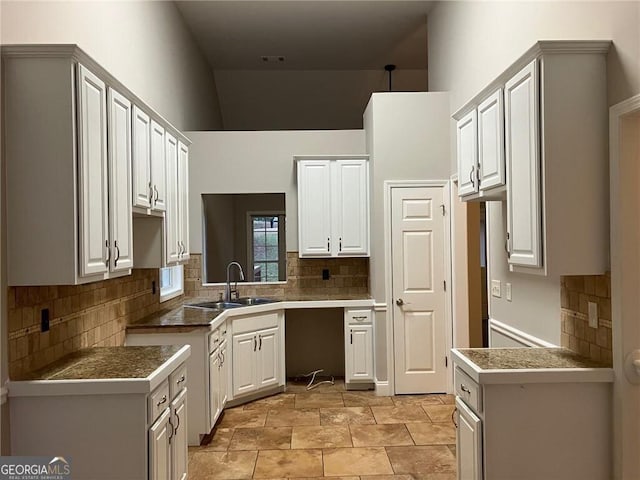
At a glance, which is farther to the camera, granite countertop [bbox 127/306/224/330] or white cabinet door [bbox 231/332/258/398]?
white cabinet door [bbox 231/332/258/398]

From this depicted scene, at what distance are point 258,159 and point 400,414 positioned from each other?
299 cm

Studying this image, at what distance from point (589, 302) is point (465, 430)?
89 centimetres

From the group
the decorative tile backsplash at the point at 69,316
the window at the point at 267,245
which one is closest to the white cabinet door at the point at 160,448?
the decorative tile backsplash at the point at 69,316

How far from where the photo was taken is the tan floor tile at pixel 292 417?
4246 mm

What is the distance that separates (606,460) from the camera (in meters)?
2.40

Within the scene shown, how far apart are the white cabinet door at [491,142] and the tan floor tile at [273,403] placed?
2.82 m

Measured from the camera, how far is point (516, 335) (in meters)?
3.40

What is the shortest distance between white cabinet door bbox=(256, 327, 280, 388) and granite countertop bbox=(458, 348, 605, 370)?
2475 millimetres

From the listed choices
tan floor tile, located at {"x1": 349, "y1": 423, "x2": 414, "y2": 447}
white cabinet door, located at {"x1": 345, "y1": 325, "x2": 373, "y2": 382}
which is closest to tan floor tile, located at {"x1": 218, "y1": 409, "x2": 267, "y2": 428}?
tan floor tile, located at {"x1": 349, "y1": 423, "x2": 414, "y2": 447}

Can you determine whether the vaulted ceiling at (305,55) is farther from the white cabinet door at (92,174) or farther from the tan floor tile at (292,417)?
the tan floor tile at (292,417)

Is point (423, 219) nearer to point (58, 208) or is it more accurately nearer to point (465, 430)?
point (465, 430)

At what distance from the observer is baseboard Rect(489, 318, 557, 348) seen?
308cm

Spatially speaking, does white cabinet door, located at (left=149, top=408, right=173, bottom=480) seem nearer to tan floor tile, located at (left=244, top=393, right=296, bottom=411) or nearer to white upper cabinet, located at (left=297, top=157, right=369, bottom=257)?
tan floor tile, located at (left=244, top=393, right=296, bottom=411)

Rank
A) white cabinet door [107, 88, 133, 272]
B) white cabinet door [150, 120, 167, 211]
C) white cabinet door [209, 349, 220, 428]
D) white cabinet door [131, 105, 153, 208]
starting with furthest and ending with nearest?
1. white cabinet door [209, 349, 220, 428]
2. white cabinet door [150, 120, 167, 211]
3. white cabinet door [131, 105, 153, 208]
4. white cabinet door [107, 88, 133, 272]
